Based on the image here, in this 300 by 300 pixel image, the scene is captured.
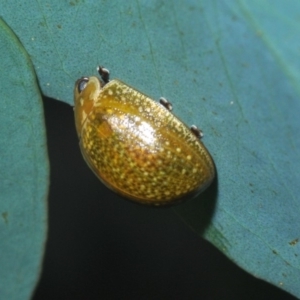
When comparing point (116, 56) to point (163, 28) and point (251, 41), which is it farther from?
point (251, 41)

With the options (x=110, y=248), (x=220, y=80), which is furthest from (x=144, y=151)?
(x=110, y=248)

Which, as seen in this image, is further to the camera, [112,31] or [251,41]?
[112,31]

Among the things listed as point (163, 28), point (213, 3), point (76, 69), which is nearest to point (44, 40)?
point (76, 69)

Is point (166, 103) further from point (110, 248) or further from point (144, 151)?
point (110, 248)

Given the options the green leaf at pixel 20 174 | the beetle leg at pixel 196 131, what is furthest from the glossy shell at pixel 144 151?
the green leaf at pixel 20 174

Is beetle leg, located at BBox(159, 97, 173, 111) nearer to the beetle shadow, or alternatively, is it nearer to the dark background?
the beetle shadow
